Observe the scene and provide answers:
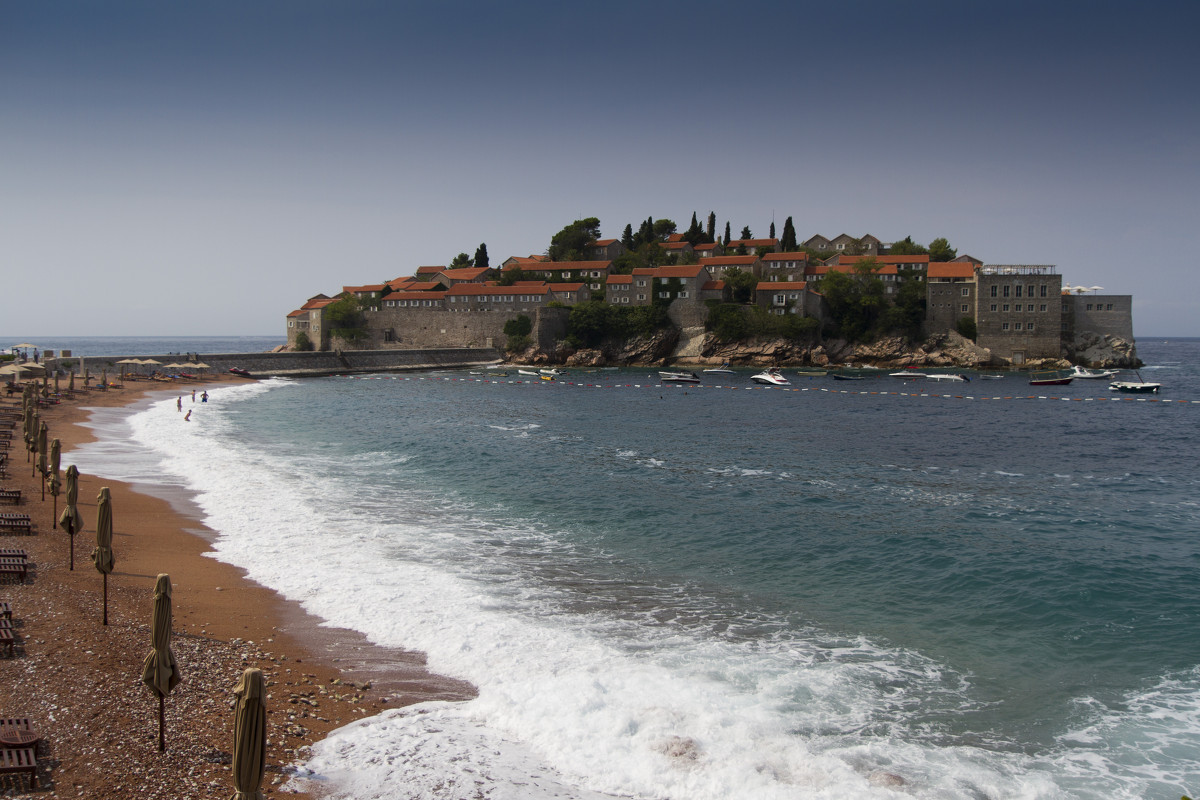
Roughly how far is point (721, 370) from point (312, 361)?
147 feet

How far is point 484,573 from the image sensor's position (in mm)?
14398

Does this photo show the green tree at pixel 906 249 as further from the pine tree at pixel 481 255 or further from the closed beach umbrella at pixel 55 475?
the closed beach umbrella at pixel 55 475

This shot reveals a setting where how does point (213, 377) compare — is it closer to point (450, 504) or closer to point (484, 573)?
point (450, 504)

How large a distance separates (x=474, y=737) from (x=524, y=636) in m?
2.77

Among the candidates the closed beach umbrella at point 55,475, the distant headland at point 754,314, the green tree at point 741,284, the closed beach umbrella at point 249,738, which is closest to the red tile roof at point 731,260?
the distant headland at point 754,314

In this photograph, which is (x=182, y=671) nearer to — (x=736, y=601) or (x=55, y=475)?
(x=736, y=601)

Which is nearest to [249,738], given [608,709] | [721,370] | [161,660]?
[161,660]

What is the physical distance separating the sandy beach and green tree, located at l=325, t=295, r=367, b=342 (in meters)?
83.2

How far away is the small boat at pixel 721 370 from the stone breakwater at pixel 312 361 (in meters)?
27.7

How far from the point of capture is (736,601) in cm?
1334

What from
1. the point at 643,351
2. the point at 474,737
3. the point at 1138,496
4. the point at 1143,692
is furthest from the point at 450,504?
the point at 643,351

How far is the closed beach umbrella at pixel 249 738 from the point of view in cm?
580

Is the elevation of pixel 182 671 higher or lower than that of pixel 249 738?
lower

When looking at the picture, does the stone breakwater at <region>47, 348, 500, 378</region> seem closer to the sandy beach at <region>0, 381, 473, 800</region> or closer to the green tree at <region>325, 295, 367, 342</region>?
the green tree at <region>325, 295, 367, 342</region>
